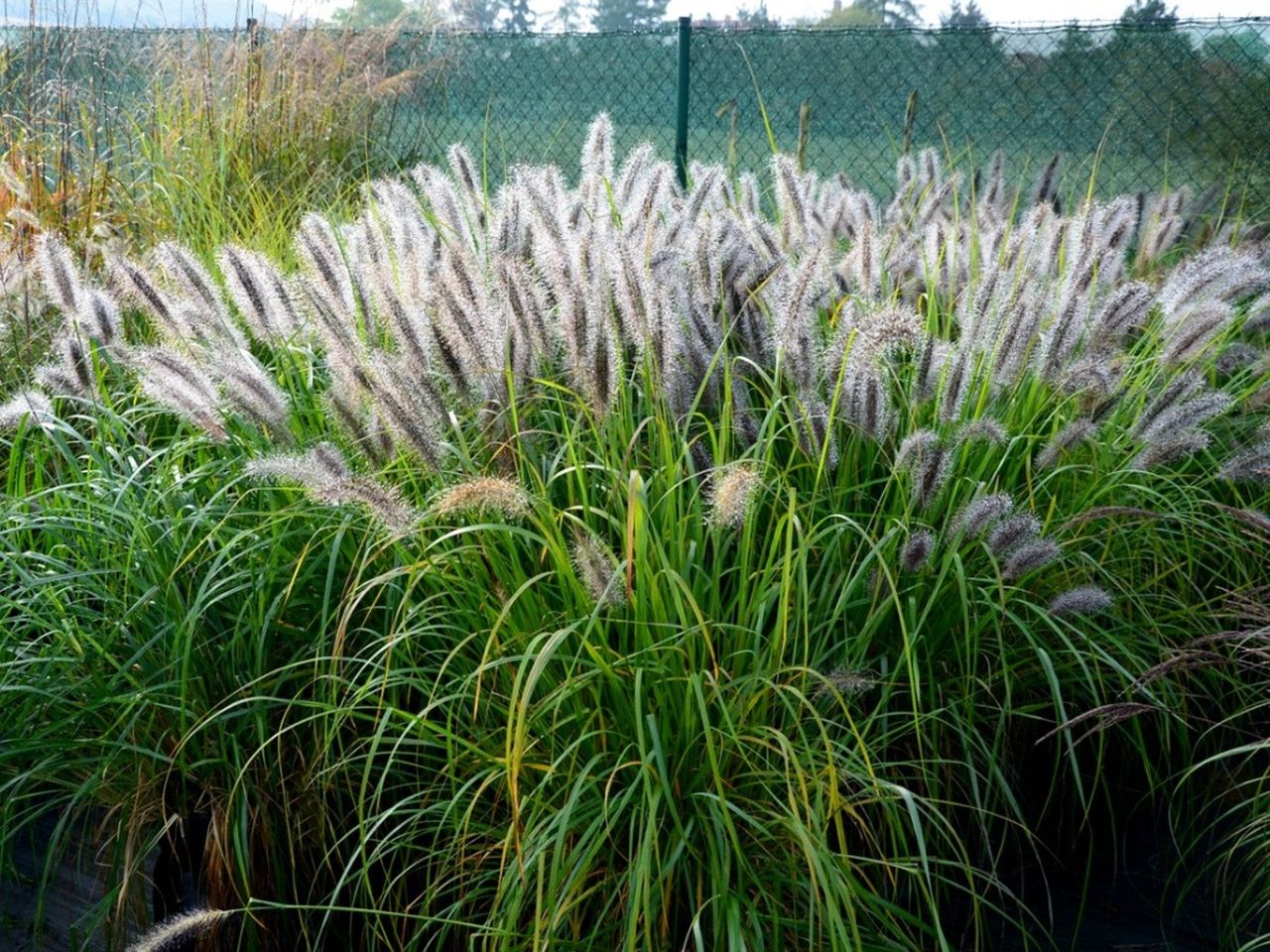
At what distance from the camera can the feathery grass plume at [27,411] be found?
293 centimetres

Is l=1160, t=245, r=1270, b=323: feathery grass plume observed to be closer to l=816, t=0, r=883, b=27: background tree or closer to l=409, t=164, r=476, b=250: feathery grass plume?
l=409, t=164, r=476, b=250: feathery grass plume

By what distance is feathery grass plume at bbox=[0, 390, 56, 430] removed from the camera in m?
2.93

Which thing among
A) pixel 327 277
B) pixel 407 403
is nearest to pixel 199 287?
pixel 327 277

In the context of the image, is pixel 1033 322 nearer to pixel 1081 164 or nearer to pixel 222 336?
pixel 222 336

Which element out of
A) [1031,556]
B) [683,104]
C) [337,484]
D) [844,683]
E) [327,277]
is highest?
[683,104]

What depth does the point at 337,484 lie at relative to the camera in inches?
89.8

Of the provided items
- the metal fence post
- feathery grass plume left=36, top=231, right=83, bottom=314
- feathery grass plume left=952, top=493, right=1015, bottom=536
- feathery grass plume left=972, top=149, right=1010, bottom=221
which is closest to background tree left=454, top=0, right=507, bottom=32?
the metal fence post

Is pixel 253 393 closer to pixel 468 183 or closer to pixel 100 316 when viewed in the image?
pixel 100 316

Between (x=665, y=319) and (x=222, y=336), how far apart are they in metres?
1.04

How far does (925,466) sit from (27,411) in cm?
188

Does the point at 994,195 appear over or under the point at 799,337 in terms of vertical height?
over

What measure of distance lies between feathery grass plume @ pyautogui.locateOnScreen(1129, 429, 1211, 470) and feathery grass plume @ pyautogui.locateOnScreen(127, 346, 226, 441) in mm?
1860

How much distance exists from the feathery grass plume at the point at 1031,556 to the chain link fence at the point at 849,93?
4240mm

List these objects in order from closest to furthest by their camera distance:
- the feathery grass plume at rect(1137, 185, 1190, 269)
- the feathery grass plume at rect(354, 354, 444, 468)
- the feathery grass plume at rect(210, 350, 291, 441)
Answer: the feathery grass plume at rect(354, 354, 444, 468) → the feathery grass plume at rect(210, 350, 291, 441) → the feathery grass plume at rect(1137, 185, 1190, 269)
